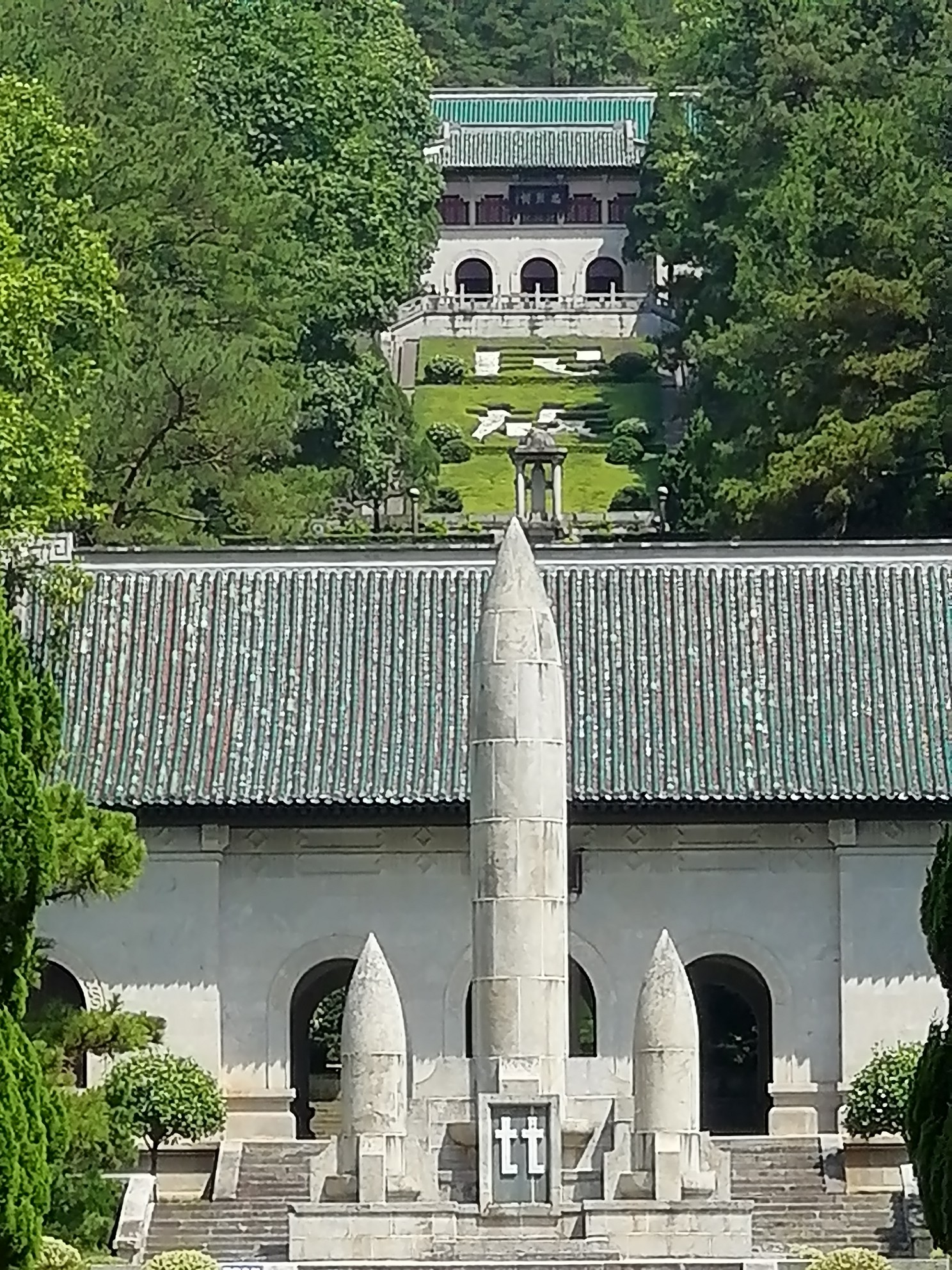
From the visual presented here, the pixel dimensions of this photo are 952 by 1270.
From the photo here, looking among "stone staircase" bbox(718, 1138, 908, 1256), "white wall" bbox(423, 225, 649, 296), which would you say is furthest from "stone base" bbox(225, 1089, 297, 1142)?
"white wall" bbox(423, 225, 649, 296)

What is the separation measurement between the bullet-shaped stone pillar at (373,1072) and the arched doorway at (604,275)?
7272 cm

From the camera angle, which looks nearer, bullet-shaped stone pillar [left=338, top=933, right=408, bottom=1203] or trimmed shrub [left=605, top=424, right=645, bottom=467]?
bullet-shaped stone pillar [left=338, top=933, right=408, bottom=1203]

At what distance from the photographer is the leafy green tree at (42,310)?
3841 cm

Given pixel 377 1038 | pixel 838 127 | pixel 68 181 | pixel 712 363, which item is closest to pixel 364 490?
pixel 712 363

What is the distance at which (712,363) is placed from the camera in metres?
64.5

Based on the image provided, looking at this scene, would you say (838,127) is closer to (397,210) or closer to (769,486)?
(769,486)

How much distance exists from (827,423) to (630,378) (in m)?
35.3

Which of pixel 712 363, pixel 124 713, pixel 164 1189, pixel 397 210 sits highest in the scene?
pixel 397 210

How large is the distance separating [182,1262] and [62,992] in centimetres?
867

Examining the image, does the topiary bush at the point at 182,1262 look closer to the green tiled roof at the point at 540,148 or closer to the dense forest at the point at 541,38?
the green tiled roof at the point at 540,148

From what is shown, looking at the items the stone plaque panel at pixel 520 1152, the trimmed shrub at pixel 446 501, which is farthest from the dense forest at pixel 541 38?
the stone plaque panel at pixel 520 1152

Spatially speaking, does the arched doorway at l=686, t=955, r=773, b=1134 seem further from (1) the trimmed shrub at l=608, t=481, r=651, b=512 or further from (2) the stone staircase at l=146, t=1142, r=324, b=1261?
(1) the trimmed shrub at l=608, t=481, r=651, b=512

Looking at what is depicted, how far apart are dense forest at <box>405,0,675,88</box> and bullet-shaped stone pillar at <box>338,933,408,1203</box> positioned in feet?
294

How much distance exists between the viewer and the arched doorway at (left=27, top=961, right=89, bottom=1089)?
4091cm
